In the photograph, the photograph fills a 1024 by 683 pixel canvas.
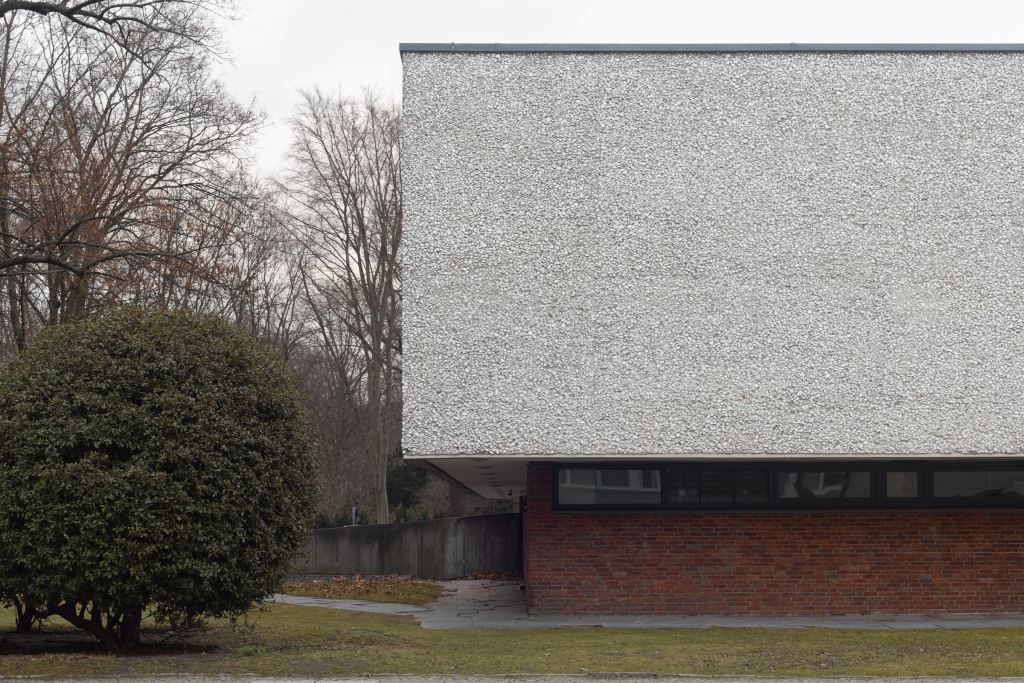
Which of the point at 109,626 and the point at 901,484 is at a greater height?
the point at 901,484

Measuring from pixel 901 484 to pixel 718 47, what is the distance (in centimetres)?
679

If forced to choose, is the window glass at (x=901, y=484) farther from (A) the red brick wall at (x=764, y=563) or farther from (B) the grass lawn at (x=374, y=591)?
(B) the grass lawn at (x=374, y=591)

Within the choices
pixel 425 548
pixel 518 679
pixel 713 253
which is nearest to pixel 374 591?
pixel 425 548

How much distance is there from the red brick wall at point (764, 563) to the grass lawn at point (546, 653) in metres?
1.37

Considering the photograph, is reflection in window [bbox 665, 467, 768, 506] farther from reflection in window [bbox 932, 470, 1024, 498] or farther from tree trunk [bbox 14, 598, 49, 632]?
tree trunk [bbox 14, 598, 49, 632]

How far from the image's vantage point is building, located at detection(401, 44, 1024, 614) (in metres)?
11.3

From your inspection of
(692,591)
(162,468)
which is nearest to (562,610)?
(692,591)

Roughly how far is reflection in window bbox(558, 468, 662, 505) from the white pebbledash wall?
171cm

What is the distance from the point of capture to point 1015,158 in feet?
39.3

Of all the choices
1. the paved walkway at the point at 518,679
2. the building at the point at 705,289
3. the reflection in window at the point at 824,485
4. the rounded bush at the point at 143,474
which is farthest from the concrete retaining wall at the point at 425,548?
the paved walkway at the point at 518,679

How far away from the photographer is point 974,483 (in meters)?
13.0

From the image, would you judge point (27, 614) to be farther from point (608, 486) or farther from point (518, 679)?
point (608, 486)

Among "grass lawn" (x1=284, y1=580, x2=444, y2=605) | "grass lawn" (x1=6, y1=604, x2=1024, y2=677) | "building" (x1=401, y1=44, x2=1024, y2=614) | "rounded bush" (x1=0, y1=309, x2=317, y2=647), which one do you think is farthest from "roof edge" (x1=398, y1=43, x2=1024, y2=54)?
"grass lawn" (x1=284, y1=580, x2=444, y2=605)

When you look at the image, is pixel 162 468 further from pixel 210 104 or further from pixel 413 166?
pixel 210 104
